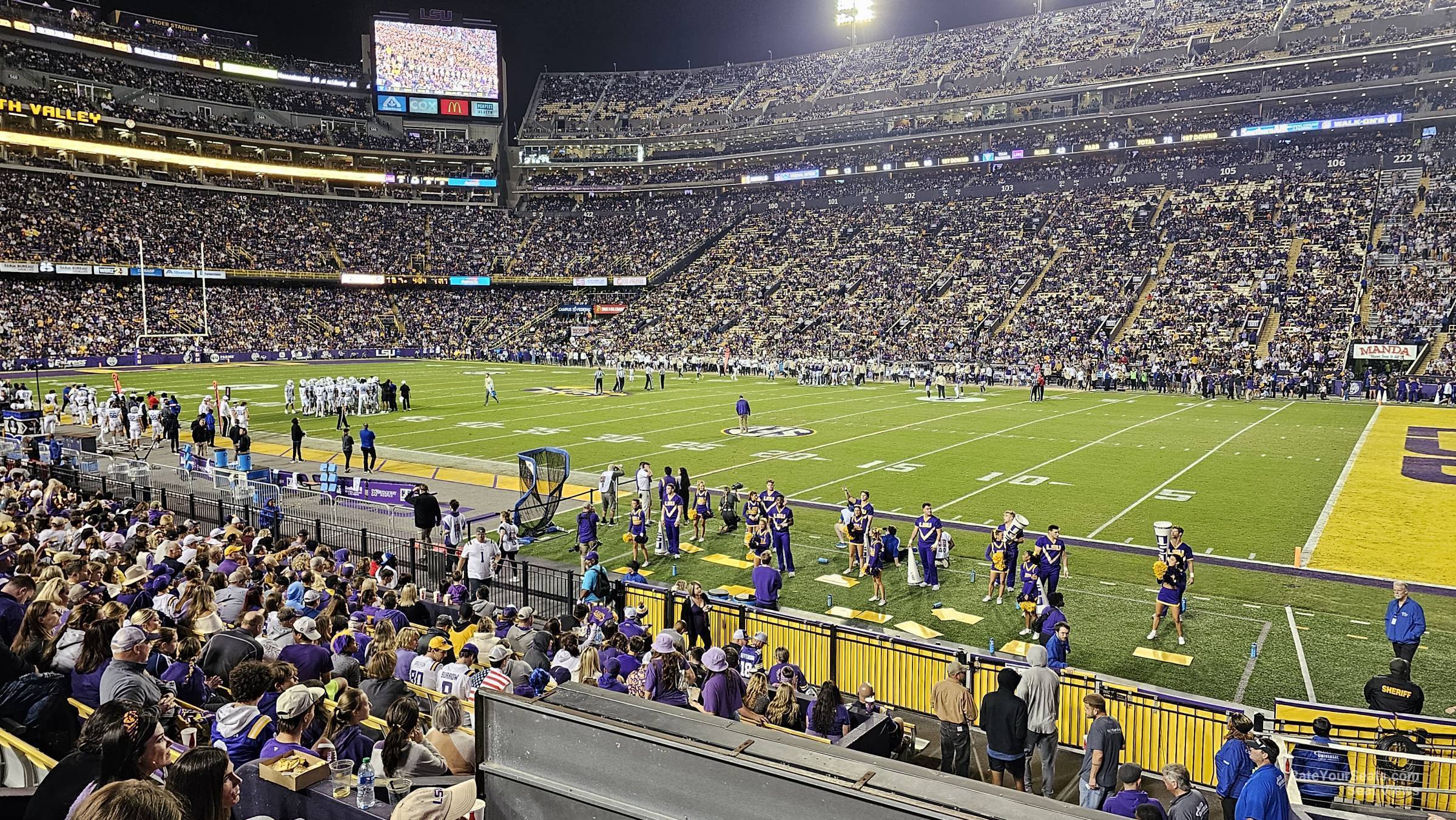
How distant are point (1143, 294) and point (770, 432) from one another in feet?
112

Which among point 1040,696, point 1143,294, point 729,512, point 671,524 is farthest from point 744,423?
point 1143,294

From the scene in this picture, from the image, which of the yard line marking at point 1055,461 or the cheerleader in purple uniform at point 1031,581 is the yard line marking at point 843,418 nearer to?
the yard line marking at point 1055,461

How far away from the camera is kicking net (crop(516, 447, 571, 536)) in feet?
52.8

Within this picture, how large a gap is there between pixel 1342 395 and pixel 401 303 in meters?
66.6

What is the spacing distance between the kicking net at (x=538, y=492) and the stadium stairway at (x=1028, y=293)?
39683 millimetres

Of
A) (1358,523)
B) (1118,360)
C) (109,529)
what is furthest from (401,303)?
(1358,523)

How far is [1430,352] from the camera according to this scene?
3972 centimetres

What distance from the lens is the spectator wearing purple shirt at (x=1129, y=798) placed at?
5.40 meters

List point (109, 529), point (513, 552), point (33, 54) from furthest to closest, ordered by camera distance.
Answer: point (33, 54)
point (513, 552)
point (109, 529)

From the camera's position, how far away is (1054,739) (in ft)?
22.5

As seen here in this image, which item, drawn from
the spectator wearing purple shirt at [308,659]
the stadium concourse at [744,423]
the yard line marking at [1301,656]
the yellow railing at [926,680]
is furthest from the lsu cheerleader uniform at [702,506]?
the spectator wearing purple shirt at [308,659]

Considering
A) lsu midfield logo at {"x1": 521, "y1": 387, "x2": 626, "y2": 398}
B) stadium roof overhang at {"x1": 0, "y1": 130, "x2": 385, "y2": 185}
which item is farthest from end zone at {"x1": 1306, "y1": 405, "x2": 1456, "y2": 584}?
stadium roof overhang at {"x1": 0, "y1": 130, "x2": 385, "y2": 185}

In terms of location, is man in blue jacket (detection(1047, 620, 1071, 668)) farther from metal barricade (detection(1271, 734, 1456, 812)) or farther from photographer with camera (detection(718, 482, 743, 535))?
photographer with camera (detection(718, 482, 743, 535))

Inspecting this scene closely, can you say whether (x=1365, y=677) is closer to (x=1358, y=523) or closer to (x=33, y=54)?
(x=1358, y=523)
